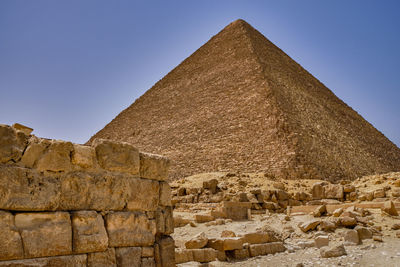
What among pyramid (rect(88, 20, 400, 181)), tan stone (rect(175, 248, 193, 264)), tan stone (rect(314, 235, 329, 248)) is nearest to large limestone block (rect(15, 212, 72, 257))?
tan stone (rect(175, 248, 193, 264))

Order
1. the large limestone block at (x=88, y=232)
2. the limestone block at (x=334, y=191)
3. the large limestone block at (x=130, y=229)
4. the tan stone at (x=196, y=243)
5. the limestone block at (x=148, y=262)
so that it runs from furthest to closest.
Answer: the limestone block at (x=334, y=191) → the tan stone at (x=196, y=243) → the limestone block at (x=148, y=262) → the large limestone block at (x=130, y=229) → the large limestone block at (x=88, y=232)

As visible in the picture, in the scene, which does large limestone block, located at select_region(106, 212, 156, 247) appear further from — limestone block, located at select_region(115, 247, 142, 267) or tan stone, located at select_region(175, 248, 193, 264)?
tan stone, located at select_region(175, 248, 193, 264)

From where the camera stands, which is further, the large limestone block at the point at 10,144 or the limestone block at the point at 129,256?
the limestone block at the point at 129,256

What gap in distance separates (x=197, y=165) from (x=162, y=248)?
2606 cm

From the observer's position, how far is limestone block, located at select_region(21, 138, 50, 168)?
306cm

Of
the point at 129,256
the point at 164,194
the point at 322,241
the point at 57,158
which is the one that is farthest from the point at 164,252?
the point at 322,241

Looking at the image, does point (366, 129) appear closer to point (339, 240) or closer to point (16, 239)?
Answer: point (339, 240)

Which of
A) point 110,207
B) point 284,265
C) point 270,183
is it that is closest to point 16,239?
point 110,207

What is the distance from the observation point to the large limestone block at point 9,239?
283 cm

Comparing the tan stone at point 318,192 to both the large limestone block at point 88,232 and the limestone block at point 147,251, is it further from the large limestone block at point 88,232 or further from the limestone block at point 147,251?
the large limestone block at point 88,232

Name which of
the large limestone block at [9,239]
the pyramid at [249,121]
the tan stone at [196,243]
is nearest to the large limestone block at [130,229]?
the large limestone block at [9,239]

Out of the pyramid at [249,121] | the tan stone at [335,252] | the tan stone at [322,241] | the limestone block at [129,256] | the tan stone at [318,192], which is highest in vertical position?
the pyramid at [249,121]

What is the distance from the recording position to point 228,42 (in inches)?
1788

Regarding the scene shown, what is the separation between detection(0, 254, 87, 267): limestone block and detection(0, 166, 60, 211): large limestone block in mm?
333
